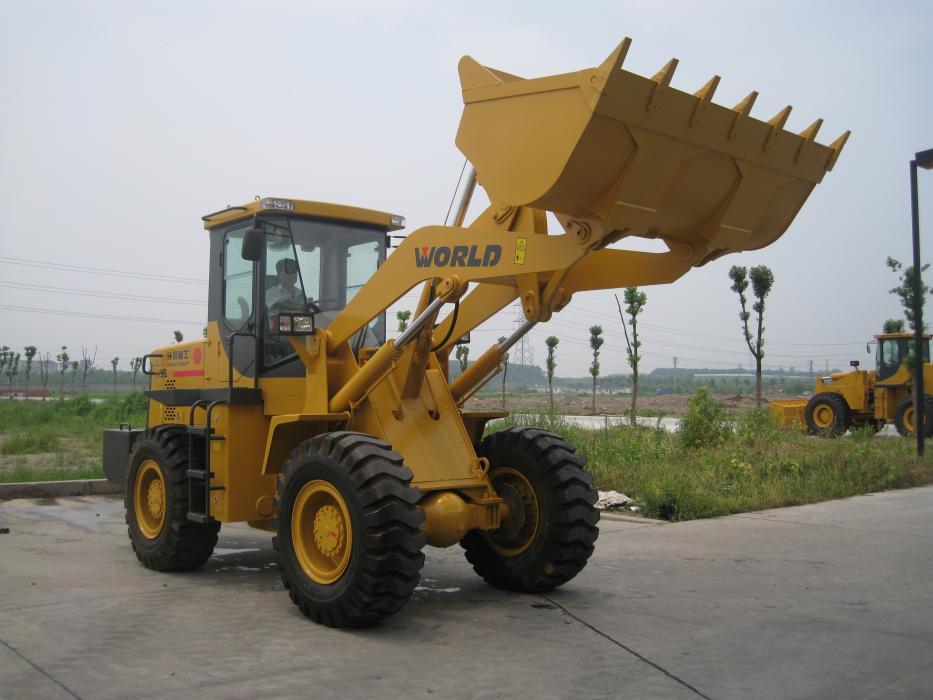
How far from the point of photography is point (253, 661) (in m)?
5.20

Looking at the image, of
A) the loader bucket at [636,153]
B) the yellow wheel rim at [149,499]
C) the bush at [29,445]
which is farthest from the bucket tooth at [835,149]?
the bush at [29,445]

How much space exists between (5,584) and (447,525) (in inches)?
143

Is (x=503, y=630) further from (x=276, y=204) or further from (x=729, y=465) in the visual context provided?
(x=729, y=465)

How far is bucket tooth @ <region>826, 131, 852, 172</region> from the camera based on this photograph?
6.25 metres

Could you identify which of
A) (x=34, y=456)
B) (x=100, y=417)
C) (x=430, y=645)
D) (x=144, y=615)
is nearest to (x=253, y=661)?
(x=430, y=645)

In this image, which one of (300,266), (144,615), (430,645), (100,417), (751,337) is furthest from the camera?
(100,417)

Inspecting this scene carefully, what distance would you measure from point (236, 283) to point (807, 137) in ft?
16.0

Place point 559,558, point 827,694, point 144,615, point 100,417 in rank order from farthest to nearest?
1. point 100,417
2. point 559,558
3. point 144,615
4. point 827,694

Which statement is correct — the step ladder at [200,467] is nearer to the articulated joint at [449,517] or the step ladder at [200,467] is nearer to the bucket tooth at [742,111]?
the articulated joint at [449,517]


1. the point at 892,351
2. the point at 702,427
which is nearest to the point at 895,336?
the point at 892,351

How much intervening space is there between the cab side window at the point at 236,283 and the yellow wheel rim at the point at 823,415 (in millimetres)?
19469

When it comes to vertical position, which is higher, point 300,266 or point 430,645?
point 300,266

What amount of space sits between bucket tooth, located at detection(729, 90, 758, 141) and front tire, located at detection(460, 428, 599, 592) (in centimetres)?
279

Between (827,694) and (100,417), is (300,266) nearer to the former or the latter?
(827,694)
